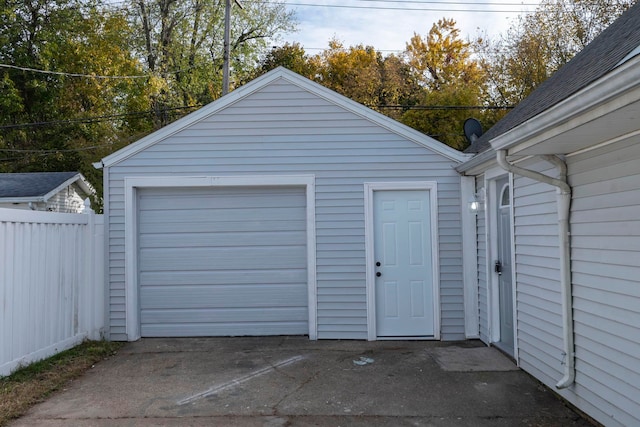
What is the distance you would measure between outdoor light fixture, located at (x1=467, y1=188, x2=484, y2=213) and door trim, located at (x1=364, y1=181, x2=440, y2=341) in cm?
45

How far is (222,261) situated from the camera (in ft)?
25.1

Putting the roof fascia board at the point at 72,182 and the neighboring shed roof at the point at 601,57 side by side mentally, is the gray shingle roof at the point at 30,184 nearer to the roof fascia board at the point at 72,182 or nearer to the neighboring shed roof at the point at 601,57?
the roof fascia board at the point at 72,182

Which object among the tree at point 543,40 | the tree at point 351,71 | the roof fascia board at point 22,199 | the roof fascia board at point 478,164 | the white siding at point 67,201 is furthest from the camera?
the tree at point 351,71

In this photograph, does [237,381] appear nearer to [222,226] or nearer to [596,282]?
[222,226]

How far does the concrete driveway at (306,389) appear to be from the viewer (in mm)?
4426

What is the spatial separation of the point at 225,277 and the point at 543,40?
1473cm

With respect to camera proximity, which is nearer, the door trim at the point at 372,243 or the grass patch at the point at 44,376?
the grass patch at the point at 44,376

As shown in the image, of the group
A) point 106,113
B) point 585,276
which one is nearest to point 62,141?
point 106,113

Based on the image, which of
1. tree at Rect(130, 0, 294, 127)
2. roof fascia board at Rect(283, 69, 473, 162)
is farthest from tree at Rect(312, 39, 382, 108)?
roof fascia board at Rect(283, 69, 473, 162)

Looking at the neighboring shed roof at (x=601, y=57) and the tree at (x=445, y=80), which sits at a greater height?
the tree at (x=445, y=80)

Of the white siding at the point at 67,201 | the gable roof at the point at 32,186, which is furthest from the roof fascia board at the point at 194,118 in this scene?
the white siding at the point at 67,201

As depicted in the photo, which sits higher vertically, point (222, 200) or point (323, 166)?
point (323, 166)

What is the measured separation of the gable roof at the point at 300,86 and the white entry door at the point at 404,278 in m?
0.80

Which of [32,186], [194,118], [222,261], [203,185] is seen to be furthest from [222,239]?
[32,186]
